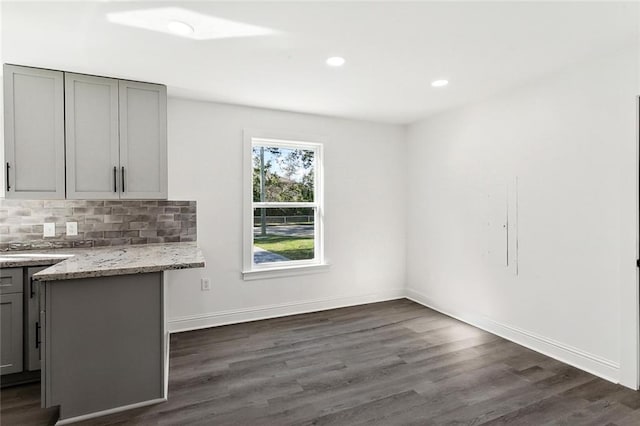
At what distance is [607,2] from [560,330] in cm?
242

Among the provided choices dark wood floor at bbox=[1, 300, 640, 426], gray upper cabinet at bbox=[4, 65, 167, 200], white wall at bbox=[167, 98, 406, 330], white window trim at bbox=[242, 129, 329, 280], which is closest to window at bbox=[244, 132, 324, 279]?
white window trim at bbox=[242, 129, 329, 280]

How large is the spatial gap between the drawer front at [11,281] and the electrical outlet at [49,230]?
0.64 meters

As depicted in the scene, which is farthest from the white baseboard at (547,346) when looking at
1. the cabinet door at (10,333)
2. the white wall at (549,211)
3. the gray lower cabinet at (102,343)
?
the cabinet door at (10,333)

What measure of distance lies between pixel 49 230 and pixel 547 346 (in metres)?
4.54

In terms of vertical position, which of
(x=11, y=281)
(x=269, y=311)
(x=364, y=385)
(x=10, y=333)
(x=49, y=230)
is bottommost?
(x=364, y=385)

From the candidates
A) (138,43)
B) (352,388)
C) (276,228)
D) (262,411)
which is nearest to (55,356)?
(262,411)

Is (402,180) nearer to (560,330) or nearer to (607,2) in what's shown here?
(560,330)

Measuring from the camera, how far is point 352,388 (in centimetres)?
240

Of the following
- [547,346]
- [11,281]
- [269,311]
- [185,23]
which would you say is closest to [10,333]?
[11,281]

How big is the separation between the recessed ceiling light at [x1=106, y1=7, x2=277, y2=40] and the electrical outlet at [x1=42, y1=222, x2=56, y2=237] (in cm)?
197

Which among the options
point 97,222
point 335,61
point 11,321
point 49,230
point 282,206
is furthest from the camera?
point 282,206

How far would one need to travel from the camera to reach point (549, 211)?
114 inches

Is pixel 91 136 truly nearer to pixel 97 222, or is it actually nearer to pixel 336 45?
pixel 97 222

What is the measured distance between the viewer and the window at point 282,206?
12.5 feet
